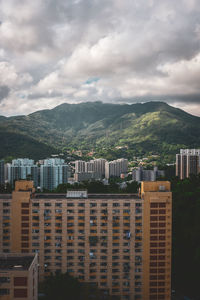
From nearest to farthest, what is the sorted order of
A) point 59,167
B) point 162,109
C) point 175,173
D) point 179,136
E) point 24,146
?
point 59,167, point 175,173, point 24,146, point 179,136, point 162,109

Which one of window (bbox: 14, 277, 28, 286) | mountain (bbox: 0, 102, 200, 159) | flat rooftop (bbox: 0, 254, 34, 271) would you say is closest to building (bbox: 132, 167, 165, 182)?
mountain (bbox: 0, 102, 200, 159)

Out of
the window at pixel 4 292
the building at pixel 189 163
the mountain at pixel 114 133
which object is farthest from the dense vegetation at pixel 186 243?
the mountain at pixel 114 133

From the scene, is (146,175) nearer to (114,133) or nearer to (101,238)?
(101,238)

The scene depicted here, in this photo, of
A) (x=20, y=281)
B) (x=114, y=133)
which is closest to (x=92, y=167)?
(x=20, y=281)

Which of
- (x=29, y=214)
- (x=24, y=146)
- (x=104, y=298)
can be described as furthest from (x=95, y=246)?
(x=24, y=146)

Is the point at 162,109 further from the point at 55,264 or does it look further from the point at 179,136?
the point at 55,264

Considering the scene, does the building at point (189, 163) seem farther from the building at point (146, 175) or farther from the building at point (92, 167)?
the building at point (92, 167)

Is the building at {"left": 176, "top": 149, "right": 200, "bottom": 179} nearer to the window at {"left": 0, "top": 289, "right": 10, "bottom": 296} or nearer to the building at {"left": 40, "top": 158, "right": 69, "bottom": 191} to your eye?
the building at {"left": 40, "top": 158, "right": 69, "bottom": 191}
